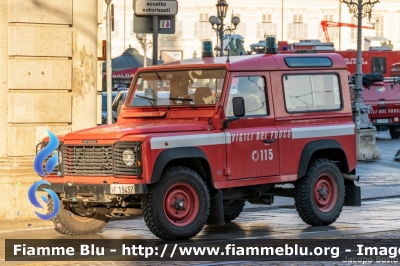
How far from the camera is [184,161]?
40.2ft

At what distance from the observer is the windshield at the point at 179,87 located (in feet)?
42.1

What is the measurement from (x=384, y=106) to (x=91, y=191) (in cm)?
2358

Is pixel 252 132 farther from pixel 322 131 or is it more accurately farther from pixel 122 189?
pixel 122 189

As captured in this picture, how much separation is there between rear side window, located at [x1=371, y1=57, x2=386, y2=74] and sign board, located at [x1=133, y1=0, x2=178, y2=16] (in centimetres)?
4536

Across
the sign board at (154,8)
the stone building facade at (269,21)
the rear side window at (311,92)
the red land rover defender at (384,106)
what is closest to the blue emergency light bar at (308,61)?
the rear side window at (311,92)

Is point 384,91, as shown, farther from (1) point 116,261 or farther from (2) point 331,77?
(1) point 116,261

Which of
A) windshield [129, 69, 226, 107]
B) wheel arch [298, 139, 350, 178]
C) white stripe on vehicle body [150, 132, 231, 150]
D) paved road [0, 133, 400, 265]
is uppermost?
windshield [129, 69, 226, 107]

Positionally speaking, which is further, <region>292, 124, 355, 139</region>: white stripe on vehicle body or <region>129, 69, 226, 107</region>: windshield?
<region>292, 124, 355, 139</region>: white stripe on vehicle body

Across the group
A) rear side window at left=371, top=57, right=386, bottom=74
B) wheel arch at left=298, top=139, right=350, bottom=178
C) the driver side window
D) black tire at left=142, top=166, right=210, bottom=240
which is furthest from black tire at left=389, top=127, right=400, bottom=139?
rear side window at left=371, top=57, right=386, bottom=74

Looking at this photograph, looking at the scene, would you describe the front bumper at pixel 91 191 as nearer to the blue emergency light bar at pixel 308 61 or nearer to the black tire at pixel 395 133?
the blue emergency light bar at pixel 308 61

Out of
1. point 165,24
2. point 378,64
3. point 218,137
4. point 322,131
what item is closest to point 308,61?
point 322,131

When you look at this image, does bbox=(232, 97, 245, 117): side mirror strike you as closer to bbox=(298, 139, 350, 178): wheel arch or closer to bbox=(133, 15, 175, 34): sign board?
bbox=(298, 139, 350, 178): wheel arch

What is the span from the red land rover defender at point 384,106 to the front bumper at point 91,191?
2293 centimetres

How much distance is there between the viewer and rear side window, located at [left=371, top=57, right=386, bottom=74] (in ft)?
195
